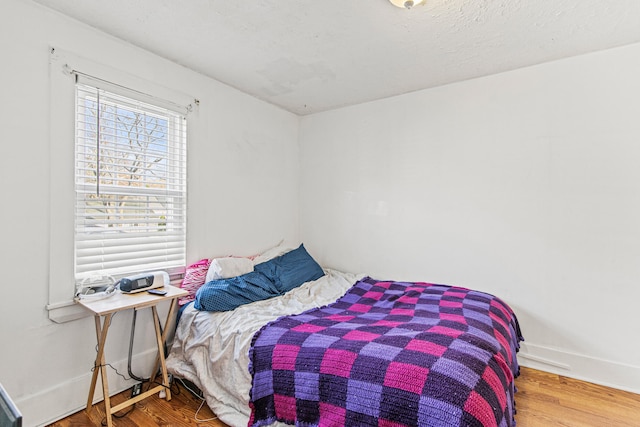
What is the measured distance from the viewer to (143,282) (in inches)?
78.7

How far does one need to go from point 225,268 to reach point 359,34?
1909 mm

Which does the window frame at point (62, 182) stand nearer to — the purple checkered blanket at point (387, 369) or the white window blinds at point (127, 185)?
the white window blinds at point (127, 185)

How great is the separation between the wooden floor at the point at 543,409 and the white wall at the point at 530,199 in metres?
0.21

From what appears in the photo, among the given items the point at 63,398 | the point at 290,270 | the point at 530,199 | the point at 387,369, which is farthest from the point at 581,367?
the point at 63,398

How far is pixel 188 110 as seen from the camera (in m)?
2.47

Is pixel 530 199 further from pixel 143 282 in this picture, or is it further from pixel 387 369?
pixel 143 282

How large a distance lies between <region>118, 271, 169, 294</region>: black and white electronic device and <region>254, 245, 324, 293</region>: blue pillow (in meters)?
0.81

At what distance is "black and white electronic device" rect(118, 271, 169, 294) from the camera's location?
1930mm

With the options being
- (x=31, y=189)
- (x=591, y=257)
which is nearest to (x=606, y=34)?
(x=591, y=257)

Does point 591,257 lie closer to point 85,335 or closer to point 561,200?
point 561,200

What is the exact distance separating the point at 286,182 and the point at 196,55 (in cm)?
156

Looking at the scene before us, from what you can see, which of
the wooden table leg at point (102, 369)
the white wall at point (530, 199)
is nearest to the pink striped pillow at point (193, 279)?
the wooden table leg at point (102, 369)

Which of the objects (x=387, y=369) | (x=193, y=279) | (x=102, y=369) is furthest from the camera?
(x=193, y=279)

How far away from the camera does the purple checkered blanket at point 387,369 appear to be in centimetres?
123
